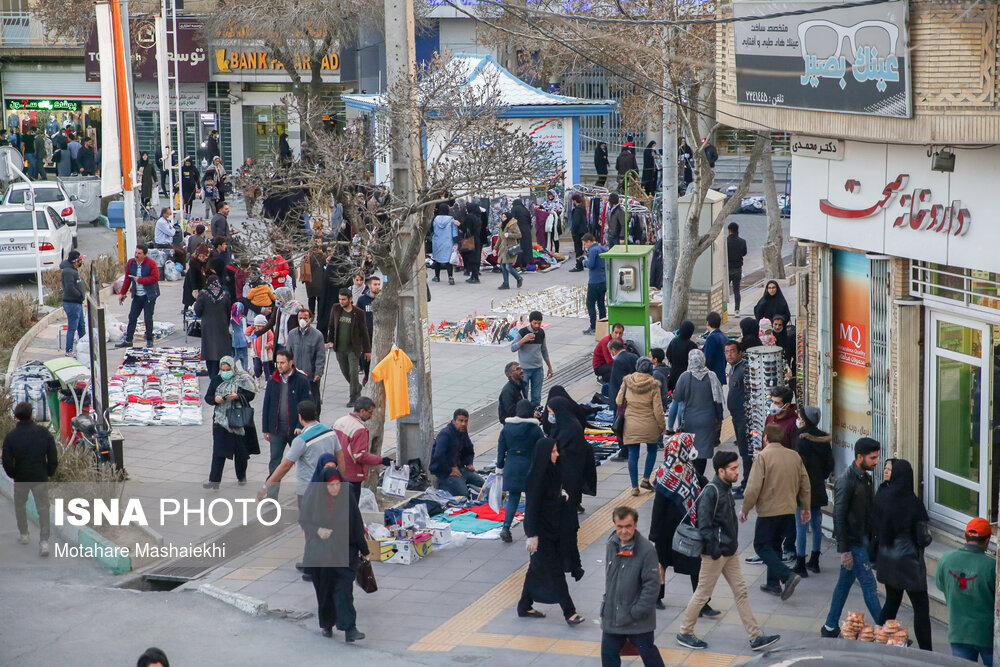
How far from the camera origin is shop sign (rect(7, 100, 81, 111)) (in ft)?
165

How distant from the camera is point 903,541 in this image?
9.36m

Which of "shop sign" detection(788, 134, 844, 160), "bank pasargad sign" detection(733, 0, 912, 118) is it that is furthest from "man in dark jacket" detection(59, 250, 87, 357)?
"shop sign" detection(788, 134, 844, 160)

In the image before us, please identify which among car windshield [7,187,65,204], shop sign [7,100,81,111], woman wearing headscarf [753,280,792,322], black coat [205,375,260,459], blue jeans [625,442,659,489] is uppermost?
shop sign [7,100,81,111]

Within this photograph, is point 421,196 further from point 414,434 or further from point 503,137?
point 414,434

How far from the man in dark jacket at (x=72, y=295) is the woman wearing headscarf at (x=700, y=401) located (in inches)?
391

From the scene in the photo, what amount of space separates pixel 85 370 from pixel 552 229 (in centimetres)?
1352

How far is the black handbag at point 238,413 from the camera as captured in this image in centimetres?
1310

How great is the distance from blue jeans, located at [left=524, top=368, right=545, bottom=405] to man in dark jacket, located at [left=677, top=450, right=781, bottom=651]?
6364 millimetres

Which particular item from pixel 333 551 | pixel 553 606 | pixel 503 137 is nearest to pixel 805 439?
pixel 553 606

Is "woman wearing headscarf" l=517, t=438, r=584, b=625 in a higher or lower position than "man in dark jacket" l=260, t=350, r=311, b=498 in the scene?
lower

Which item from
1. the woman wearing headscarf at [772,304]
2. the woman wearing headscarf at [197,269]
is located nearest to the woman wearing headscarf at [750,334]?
the woman wearing headscarf at [772,304]

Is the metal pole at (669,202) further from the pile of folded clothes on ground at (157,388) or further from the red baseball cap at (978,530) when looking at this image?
the red baseball cap at (978,530)

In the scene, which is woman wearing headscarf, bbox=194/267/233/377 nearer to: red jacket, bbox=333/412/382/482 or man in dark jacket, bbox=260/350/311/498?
man in dark jacket, bbox=260/350/311/498

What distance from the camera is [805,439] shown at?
1082 cm
